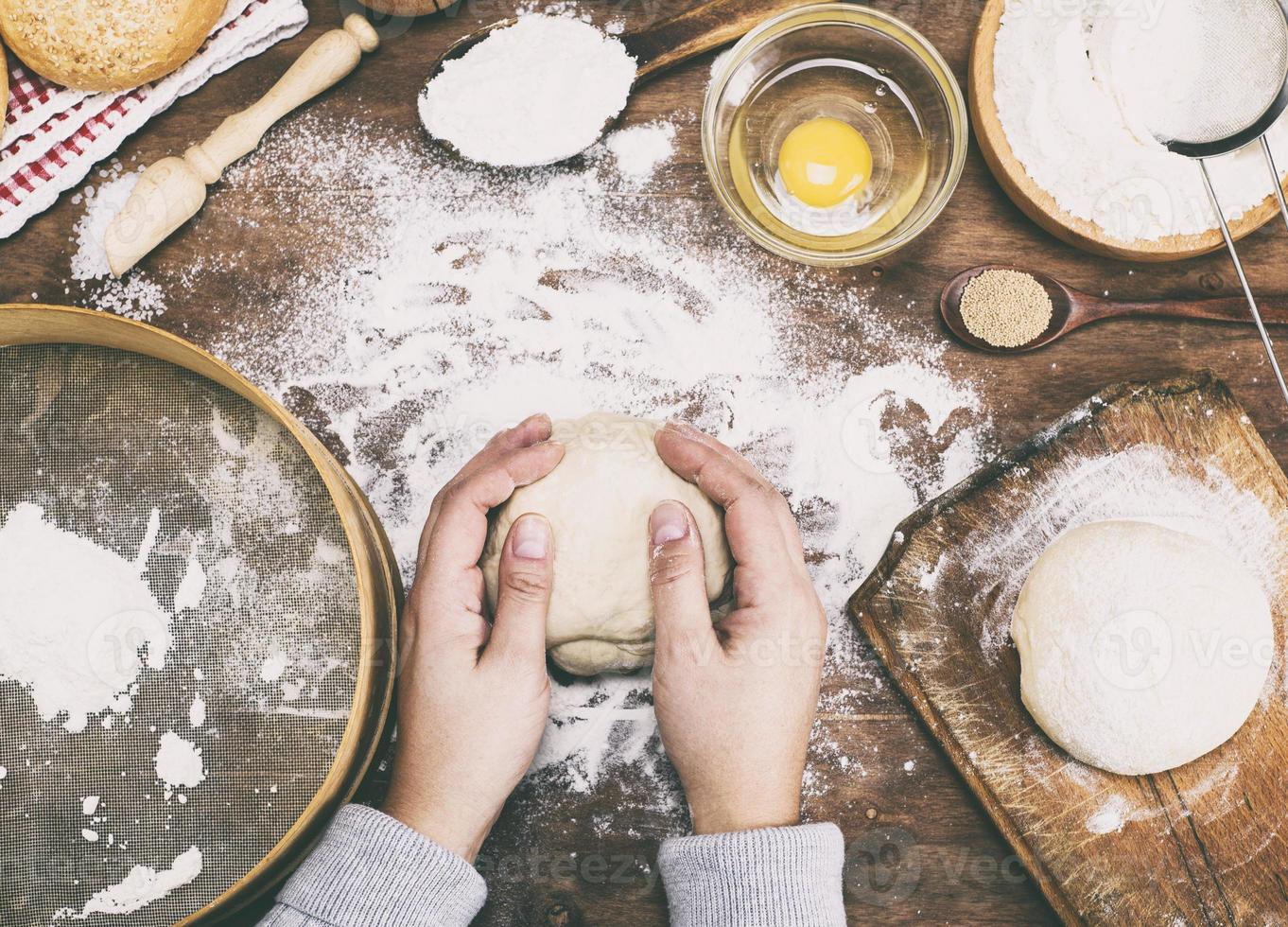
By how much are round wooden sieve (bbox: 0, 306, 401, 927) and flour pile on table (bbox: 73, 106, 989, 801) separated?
135mm

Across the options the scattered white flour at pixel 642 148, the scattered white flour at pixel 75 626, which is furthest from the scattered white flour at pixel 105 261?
the scattered white flour at pixel 642 148

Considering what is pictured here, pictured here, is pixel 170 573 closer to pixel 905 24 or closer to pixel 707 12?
pixel 707 12

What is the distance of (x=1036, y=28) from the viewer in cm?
91

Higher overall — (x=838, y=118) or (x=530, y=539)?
(x=838, y=118)

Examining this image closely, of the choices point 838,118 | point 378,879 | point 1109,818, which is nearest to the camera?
point 378,879

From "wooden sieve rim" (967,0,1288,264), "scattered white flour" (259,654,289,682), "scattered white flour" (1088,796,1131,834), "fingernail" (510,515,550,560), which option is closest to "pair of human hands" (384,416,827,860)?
"fingernail" (510,515,550,560)

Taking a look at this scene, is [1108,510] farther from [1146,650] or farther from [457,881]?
[457,881]

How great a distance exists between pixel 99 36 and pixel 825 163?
759 millimetres

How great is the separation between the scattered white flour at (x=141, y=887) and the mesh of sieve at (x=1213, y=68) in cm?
124

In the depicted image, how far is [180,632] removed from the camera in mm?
835

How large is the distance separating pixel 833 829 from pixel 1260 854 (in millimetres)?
460

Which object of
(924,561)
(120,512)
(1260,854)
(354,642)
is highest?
(120,512)

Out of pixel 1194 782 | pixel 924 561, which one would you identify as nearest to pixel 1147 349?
pixel 924 561

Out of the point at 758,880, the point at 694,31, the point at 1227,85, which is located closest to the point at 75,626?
the point at 758,880
